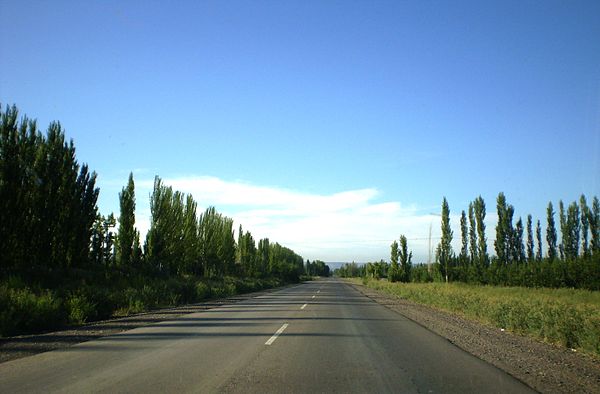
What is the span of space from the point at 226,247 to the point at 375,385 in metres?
51.0

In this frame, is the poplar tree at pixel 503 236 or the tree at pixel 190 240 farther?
the poplar tree at pixel 503 236

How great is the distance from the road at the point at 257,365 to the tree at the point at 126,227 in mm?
25826

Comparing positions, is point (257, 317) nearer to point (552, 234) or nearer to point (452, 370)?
point (452, 370)

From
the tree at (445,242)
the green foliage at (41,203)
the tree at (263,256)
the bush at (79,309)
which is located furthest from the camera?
the tree at (263,256)

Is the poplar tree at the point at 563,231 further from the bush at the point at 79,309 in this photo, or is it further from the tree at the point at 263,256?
the bush at the point at 79,309

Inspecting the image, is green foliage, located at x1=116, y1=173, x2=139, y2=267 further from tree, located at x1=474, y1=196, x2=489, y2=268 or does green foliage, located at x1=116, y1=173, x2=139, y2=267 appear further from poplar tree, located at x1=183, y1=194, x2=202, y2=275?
tree, located at x1=474, y1=196, x2=489, y2=268

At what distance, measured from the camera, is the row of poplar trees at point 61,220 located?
2397 cm

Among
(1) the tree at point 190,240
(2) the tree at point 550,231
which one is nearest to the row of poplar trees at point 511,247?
(2) the tree at point 550,231

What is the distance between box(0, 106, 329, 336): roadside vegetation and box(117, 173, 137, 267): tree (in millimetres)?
84

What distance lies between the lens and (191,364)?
7922 mm

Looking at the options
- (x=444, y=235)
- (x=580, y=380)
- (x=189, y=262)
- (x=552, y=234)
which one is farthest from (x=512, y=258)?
(x=580, y=380)

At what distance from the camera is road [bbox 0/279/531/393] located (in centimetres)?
647

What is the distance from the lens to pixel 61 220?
90.6 ft

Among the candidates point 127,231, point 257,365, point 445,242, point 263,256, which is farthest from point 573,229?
point 257,365
